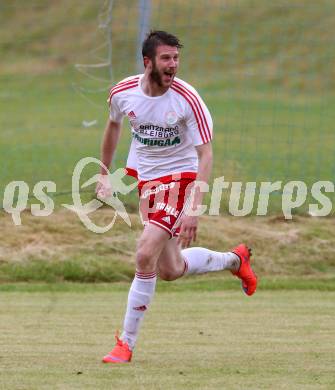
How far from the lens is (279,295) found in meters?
12.1

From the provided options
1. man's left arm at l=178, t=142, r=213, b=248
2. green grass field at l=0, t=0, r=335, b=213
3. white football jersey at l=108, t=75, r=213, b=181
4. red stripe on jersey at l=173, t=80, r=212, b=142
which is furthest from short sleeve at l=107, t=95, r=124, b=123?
green grass field at l=0, t=0, r=335, b=213

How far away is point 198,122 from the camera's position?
8.38 metres

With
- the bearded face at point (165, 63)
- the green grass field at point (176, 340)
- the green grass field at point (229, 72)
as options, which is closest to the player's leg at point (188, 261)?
the green grass field at point (176, 340)

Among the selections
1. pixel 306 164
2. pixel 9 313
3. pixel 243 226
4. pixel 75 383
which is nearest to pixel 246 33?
pixel 306 164

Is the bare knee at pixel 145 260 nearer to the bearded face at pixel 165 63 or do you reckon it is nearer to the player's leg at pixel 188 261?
the player's leg at pixel 188 261

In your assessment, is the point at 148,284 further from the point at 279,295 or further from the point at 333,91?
the point at 333,91

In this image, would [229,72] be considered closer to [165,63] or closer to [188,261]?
[188,261]

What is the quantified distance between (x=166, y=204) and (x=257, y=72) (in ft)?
26.8

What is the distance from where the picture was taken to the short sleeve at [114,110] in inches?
344

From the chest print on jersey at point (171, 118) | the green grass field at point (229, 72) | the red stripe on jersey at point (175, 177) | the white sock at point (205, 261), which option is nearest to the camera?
the chest print on jersey at point (171, 118)

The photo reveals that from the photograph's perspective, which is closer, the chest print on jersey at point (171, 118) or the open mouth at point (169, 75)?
the open mouth at point (169, 75)

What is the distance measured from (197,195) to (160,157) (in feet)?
1.89

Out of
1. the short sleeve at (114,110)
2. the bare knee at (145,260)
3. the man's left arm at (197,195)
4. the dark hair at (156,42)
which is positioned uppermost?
the dark hair at (156,42)

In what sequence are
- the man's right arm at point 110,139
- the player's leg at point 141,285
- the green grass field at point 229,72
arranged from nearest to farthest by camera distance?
the player's leg at point 141,285, the man's right arm at point 110,139, the green grass field at point 229,72
